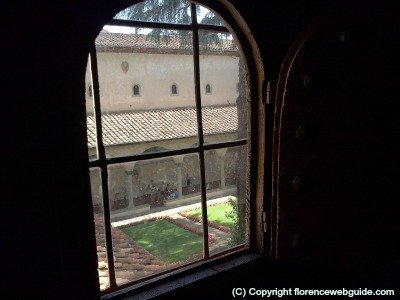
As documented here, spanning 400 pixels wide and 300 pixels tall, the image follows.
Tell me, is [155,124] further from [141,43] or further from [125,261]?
[125,261]

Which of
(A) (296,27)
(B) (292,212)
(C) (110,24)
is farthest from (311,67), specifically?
(C) (110,24)

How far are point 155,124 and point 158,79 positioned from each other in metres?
0.29

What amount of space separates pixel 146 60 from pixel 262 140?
85 cm

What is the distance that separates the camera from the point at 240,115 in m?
2.35

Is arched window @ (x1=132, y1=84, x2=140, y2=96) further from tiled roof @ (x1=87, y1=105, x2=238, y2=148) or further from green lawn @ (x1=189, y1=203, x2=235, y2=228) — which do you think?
green lawn @ (x1=189, y1=203, x2=235, y2=228)

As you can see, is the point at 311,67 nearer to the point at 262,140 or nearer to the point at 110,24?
the point at 262,140

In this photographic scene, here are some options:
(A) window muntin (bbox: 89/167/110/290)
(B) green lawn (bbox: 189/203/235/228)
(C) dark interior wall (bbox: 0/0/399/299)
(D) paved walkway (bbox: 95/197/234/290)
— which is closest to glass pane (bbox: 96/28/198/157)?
(A) window muntin (bbox: 89/167/110/290)

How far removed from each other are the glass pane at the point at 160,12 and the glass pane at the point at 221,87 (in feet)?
0.77

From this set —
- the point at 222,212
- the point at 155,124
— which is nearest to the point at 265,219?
the point at 155,124

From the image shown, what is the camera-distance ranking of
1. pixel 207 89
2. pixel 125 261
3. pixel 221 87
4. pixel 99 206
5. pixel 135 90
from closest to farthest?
1. pixel 99 206
2. pixel 135 90
3. pixel 207 89
4. pixel 125 261
5. pixel 221 87

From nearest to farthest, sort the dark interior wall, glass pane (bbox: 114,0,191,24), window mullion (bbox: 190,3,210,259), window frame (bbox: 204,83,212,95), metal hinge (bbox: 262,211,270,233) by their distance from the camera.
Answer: the dark interior wall → glass pane (bbox: 114,0,191,24) → window mullion (bbox: 190,3,210,259) → metal hinge (bbox: 262,211,270,233) → window frame (bbox: 204,83,212,95)

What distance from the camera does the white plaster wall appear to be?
4.76 ft

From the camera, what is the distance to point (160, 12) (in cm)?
153

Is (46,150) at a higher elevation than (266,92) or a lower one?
lower
